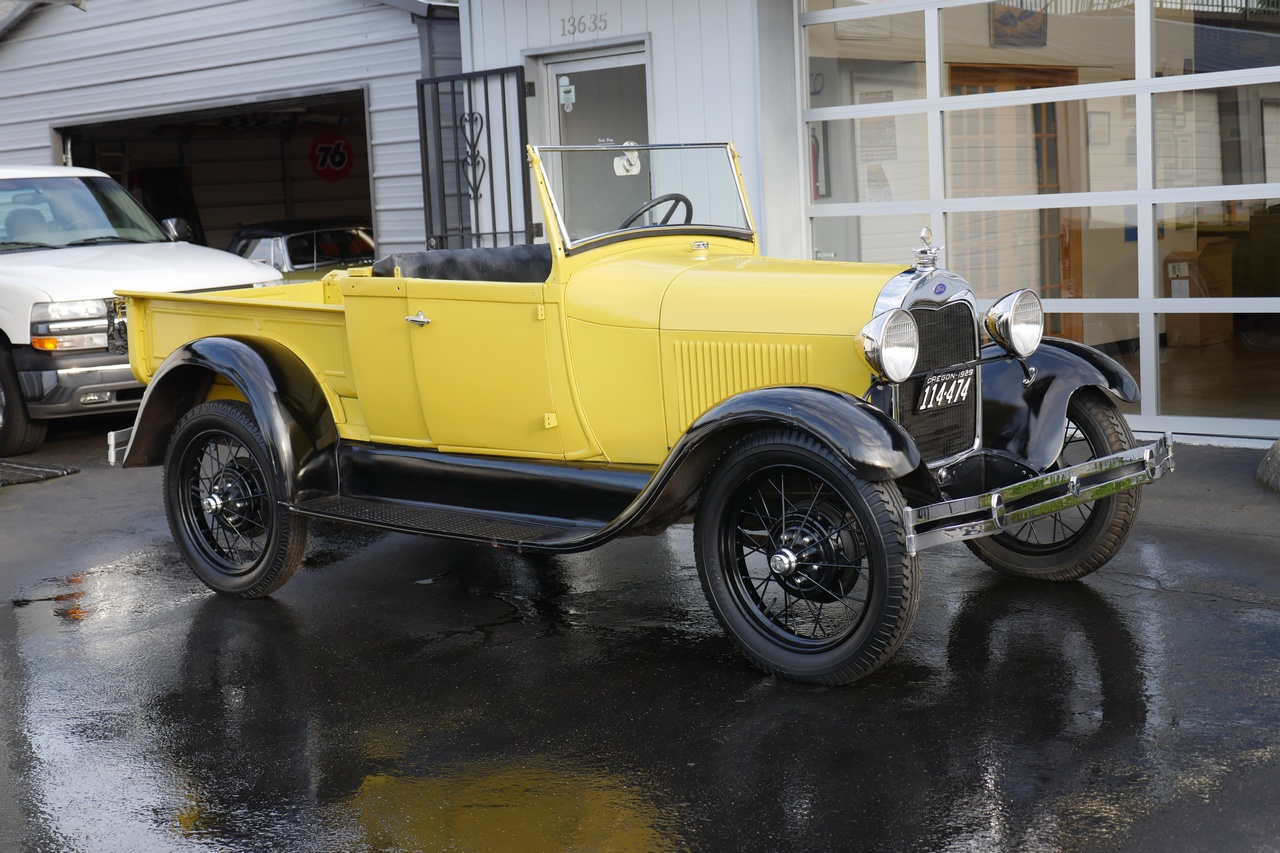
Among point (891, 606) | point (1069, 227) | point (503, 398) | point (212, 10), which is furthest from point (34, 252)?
point (891, 606)

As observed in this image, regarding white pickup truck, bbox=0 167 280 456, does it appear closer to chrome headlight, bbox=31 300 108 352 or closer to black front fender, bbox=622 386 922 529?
chrome headlight, bbox=31 300 108 352

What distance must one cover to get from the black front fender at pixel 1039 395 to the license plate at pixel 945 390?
267 mm

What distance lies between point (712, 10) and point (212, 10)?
6.19m

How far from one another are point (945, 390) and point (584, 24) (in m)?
5.30

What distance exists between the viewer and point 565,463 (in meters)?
4.91

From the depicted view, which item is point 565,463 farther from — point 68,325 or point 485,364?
point 68,325

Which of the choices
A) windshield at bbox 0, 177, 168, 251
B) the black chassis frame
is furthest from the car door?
windshield at bbox 0, 177, 168, 251

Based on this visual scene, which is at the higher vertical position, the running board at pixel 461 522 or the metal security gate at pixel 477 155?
the metal security gate at pixel 477 155

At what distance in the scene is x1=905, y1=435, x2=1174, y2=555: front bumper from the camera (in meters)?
3.96

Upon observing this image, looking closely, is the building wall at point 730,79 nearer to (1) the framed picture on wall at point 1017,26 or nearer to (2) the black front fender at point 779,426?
(1) the framed picture on wall at point 1017,26

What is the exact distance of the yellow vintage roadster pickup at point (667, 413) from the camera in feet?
13.5

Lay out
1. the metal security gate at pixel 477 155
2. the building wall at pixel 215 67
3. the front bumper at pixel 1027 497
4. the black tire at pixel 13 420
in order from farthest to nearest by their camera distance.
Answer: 1. the building wall at pixel 215 67
2. the metal security gate at pixel 477 155
3. the black tire at pixel 13 420
4. the front bumper at pixel 1027 497

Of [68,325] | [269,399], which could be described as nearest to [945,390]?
[269,399]

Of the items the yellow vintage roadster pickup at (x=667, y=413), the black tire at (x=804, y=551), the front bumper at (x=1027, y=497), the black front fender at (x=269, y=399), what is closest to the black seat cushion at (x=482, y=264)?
the yellow vintage roadster pickup at (x=667, y=413)
